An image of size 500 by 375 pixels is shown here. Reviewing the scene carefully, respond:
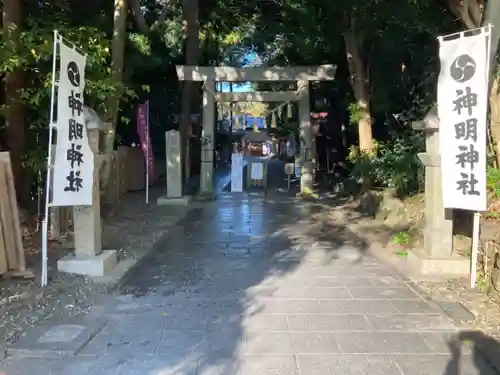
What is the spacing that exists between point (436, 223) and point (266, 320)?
2969 mm

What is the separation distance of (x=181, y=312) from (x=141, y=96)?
14769 millimetres

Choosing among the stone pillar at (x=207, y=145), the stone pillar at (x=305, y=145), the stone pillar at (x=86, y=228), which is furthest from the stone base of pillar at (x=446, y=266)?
the stone pillar at (x=207, y=145)

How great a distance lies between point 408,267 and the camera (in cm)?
768

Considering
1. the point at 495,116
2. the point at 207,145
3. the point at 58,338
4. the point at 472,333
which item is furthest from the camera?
the point at 207,145

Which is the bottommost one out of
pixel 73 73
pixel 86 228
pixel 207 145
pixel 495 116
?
pixel 86 228

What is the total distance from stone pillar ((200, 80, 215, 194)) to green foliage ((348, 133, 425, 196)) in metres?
Answer: 4.91

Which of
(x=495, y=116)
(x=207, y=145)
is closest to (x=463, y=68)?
(x=495, y=116)

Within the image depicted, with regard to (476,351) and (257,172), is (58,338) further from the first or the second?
(257,172)

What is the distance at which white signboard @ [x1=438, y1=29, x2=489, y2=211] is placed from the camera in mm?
6207

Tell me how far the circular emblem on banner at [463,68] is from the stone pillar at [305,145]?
11121mm

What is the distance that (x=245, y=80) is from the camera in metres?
17.5

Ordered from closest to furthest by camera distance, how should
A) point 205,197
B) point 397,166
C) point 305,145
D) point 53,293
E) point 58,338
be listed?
1. point 58,338
2. point 53,293
3. point 397,166
4. point 205,197
5. point 305,145

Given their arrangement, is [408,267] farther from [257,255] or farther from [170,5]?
[170,5]

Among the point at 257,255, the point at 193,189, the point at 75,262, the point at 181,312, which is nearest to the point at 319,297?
the point at 181,312
